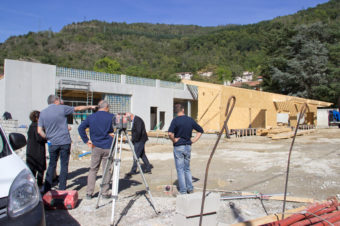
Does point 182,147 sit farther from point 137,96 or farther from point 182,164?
point 137,96

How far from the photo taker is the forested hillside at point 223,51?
36.6 metres

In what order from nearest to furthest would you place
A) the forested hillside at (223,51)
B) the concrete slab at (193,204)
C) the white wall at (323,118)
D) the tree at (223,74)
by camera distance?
1. the concrete slab at (193,204)
2. the white wall at (323,118)
3. the forested hillside at (223,51)
4. the tree at (223,74)

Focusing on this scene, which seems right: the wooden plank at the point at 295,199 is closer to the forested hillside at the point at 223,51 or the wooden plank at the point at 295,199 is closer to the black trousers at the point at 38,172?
the black trousers at the point at 38,172

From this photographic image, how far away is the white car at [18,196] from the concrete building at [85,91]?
15.4 metres

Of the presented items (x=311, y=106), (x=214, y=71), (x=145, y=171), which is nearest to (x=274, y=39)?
(x=311, y=106)

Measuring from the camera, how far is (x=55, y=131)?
508 centimetres

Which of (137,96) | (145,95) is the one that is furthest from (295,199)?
(145,95)

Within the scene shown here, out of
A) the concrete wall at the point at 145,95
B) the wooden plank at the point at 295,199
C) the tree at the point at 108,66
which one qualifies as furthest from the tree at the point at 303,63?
the wooden plank at the point at 295,199

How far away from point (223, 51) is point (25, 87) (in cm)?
10646

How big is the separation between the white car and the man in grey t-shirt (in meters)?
2.21

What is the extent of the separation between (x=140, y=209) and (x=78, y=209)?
1.01 metres

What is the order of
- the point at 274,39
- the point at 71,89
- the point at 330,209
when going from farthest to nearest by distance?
1. the point at 274,39
2. the point at 71,89
3. the point at 330,209

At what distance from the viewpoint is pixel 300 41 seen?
37375 mm

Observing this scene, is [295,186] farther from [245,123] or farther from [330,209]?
[245,123]
